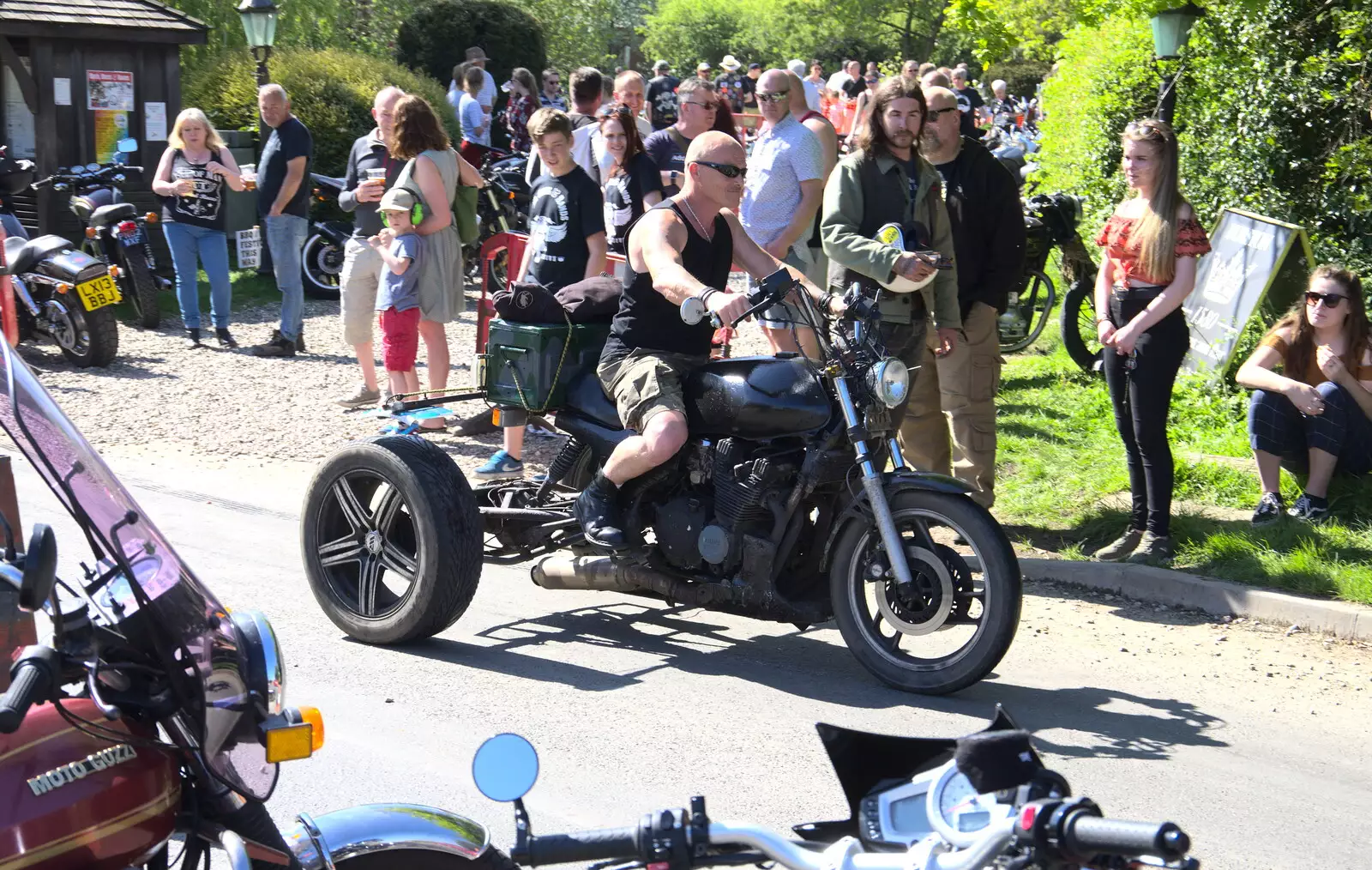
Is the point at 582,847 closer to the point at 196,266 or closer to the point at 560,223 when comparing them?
the point at 560,223

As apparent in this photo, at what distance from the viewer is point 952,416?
7.77 meters

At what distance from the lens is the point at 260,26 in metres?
15.0

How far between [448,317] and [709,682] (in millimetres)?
4605

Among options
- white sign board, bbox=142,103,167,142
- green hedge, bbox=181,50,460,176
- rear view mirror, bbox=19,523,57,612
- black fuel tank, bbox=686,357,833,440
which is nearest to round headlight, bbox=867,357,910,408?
black fuel tank, bbox=686,357,833,440

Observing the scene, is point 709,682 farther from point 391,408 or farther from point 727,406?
point 391,408

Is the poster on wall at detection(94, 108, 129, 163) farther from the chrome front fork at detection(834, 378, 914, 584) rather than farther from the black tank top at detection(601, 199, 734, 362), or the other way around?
the chrome front fork at detection(834, 378, 914, 584)

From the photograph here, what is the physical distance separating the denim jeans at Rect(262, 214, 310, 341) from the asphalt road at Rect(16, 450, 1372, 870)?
5.52m

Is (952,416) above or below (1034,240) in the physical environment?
below

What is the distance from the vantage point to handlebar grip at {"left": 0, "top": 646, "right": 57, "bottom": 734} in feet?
7.21

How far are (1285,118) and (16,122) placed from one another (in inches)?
489

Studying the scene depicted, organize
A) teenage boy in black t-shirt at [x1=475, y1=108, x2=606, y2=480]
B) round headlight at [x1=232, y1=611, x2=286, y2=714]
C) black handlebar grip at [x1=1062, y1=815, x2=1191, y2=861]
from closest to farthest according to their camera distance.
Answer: black handlebar grip at [x1=1062, y1=815, x2=1191, y2=861]
round headlight at [x1=232, y1=611, x2=286, y2=714]
teenage boy in black t-shirt at [x1=475, y1=108, x2=606, y2=480]

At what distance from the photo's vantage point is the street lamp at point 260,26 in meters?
14.9

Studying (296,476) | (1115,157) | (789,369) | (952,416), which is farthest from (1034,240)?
(789,369)

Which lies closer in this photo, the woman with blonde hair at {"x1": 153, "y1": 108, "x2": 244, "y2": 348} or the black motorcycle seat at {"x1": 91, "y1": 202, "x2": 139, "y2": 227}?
the woman with blonde hair at {"x1": 153, "y1": 108, "x2": 244, "y2": 348}
